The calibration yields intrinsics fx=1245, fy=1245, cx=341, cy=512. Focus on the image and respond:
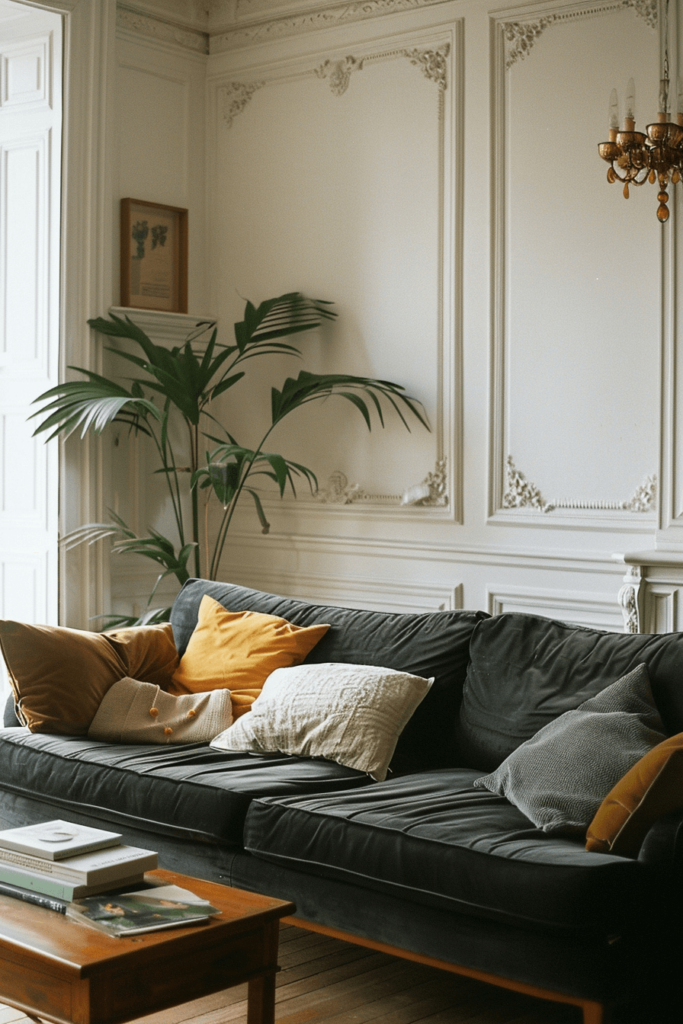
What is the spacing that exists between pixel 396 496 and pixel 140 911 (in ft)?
9.49

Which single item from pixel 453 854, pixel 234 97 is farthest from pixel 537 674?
pixel 234 97

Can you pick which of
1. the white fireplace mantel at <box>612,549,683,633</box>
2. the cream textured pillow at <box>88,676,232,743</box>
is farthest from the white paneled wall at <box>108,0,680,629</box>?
the cream textured pillow at <box>88,676,232,743</box>

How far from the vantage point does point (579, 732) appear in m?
2.75

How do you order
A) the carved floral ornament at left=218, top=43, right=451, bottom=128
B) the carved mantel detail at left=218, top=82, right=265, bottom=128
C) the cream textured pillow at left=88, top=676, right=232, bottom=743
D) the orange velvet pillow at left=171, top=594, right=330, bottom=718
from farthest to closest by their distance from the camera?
1. the carved mantel detail at left=218, top=82, right=265, bottom=128
2. the carved floral ornament at left=218, top=43, right=451, bottom=128
3. the orange velvet pillow at left=171, top=594, right=330, bottom=718
4. the cream textured pillow at left=88, top=676, right=232, bottom=743

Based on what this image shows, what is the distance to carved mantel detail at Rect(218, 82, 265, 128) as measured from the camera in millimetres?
5359

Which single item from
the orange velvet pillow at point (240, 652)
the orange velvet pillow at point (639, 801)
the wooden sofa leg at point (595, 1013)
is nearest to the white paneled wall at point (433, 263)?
the orange velvet pillow at point (240, 652)

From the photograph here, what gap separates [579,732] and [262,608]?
135cm

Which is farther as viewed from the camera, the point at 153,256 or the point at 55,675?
the point at 153,256

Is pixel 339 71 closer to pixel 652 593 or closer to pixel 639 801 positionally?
pixel 652 593

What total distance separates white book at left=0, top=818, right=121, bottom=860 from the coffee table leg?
369mm

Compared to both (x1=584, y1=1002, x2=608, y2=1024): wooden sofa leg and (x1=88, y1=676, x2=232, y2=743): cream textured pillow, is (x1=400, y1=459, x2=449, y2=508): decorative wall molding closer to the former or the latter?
(x1=88, y1=676, x2=232, y2=743): cream textured pillow

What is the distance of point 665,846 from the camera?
2363 millimetres

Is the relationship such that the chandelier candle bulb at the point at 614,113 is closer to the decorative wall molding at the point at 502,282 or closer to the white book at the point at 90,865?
the decorative wall molding at the point at 502,282

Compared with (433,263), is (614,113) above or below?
above
